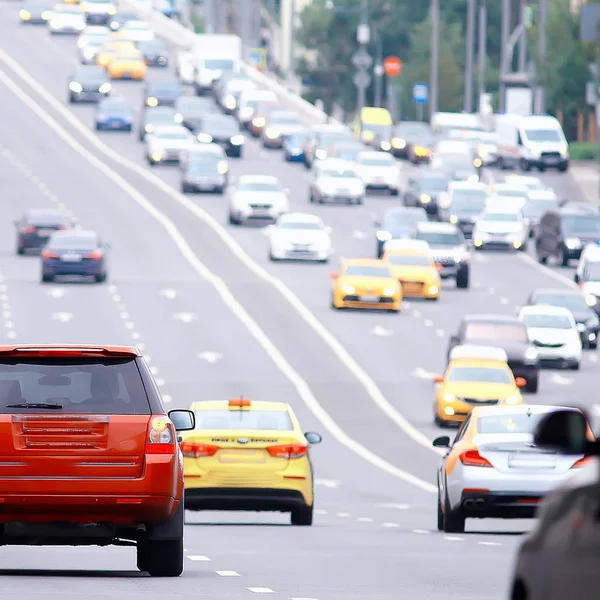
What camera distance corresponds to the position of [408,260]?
206ft

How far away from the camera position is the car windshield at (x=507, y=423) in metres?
20.8

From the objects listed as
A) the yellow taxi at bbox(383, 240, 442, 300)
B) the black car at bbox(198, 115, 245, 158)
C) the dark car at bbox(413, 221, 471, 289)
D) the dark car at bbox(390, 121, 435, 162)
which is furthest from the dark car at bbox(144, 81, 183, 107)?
the yellow taxi at bbox(383, 240, 442, 300)

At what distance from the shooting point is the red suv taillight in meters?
13.8

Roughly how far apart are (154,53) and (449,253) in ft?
163

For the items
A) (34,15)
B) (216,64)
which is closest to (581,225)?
(216,64)

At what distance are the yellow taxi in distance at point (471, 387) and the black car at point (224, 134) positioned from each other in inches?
1801

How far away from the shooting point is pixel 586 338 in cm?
5734

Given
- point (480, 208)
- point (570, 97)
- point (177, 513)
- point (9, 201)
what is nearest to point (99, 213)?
point (9, 201)

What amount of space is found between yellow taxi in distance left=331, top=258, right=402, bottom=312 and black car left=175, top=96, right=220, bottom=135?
1371 inches

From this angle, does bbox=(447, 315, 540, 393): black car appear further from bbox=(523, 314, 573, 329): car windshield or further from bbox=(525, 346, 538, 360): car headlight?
bbox=(523, 314, 573, 329): car windshield

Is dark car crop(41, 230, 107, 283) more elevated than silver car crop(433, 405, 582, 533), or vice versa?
silver car crop(433, 405, 582, 533)

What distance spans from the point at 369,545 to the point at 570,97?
104 m

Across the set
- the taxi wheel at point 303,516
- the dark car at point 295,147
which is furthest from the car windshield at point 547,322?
the dark car at point 295,147

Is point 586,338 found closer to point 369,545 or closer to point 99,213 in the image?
point 99,213
